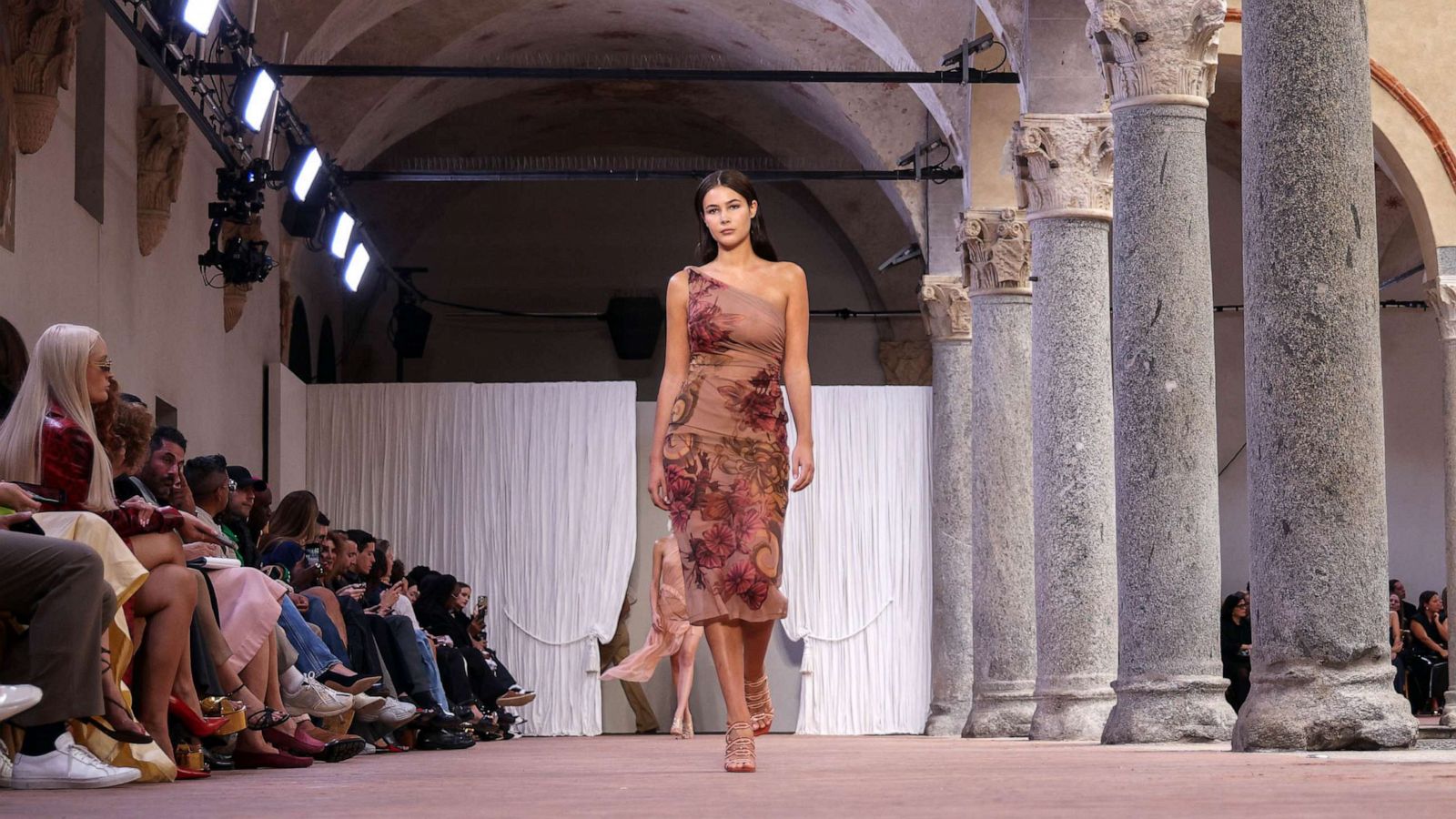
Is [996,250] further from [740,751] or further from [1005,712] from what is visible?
[740,751]

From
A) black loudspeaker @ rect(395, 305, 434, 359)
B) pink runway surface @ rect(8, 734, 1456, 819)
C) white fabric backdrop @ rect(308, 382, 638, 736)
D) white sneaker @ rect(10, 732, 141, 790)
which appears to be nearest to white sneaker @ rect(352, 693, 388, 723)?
pink runway surface @ rect(8, 734, 1456, 819)

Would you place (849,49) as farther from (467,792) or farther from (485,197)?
(467,792)

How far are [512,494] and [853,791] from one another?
14.8m

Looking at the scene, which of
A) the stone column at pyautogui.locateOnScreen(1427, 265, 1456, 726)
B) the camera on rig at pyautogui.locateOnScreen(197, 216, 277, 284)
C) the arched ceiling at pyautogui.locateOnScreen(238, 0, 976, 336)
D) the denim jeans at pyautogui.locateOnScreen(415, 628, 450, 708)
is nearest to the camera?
→ the denim jeans at pyautogui.locateOnScreen(415, 628, 450, 708)

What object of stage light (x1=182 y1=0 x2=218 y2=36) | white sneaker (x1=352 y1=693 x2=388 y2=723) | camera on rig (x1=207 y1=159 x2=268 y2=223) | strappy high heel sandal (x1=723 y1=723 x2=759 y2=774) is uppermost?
stage light (x1=182 y1=0 x2=218 y2=36)

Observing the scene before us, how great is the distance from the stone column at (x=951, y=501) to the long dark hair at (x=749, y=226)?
37.6 ft

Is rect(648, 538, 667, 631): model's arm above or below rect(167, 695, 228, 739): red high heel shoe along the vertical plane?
above

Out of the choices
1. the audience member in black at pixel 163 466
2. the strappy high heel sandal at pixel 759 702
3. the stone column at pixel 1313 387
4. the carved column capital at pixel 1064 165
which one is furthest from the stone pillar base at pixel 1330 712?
the carved column capital at pixel 1064 165

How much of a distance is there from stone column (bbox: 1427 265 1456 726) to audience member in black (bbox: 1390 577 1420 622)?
212 inches

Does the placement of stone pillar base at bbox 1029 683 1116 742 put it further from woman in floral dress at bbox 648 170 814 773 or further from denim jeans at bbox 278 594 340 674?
woman in floral dress at bbox 648 170 814 773

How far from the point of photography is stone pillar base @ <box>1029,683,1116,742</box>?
36.9ft

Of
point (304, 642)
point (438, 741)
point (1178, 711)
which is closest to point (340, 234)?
point (438, 741)

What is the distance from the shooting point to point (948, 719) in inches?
695

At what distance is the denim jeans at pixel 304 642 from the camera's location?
8.45m
